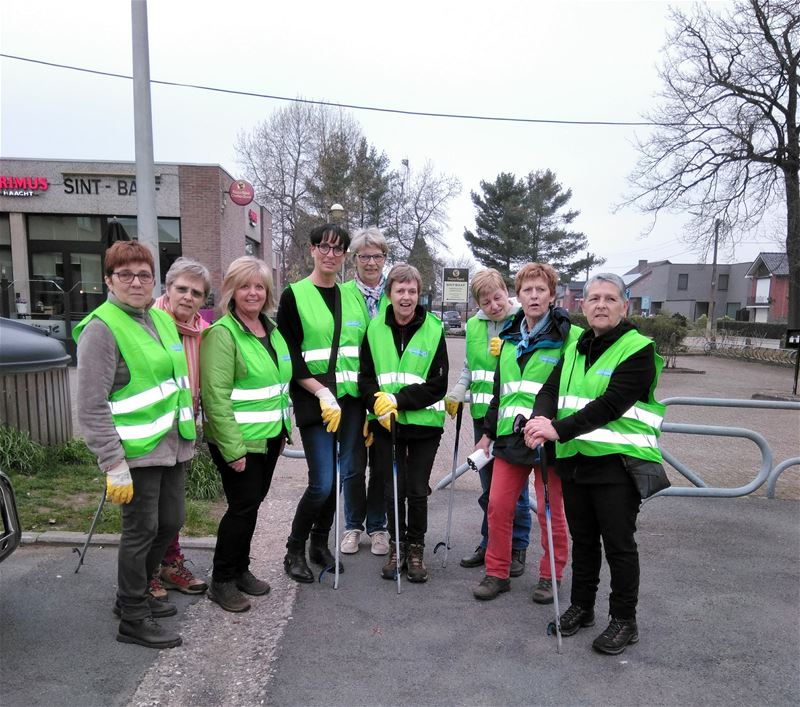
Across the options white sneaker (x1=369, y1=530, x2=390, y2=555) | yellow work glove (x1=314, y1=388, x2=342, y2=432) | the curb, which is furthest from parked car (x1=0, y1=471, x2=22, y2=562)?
white sneaker (x1=369, y1=530, x2=390, y2=555)

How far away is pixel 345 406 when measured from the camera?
3863 mm

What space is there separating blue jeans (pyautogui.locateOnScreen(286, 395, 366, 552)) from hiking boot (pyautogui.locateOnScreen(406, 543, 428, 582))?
59cm

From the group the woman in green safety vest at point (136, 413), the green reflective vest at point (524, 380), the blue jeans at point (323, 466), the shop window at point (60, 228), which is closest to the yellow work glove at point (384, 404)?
the blue jeans at point (323, 466)

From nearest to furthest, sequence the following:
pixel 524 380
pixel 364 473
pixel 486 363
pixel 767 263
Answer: pixel 524 380
pixel 486 363
pixel 364 473
pixel 767 263

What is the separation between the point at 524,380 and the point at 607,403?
650 millimetres

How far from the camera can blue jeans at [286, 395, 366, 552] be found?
3.68m

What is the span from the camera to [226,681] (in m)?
2.70

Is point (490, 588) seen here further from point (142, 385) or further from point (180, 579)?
point (142, 385)

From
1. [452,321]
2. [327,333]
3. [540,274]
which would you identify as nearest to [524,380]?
[540,274]

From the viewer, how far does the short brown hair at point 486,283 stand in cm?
385

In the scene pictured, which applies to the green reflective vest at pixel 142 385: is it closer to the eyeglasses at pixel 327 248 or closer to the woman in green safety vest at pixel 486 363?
the eyeglasses at pixel 327 248

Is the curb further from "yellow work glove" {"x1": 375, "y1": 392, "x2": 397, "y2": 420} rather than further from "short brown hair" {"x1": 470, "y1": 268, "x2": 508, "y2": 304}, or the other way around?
"short brown hair" {"x1": 470, "y1": 268, "x2": 508, "y2": 304}

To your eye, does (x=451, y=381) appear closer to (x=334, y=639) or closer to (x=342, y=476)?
(x=342, y=476)

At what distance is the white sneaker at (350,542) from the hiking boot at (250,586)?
2.40ft
